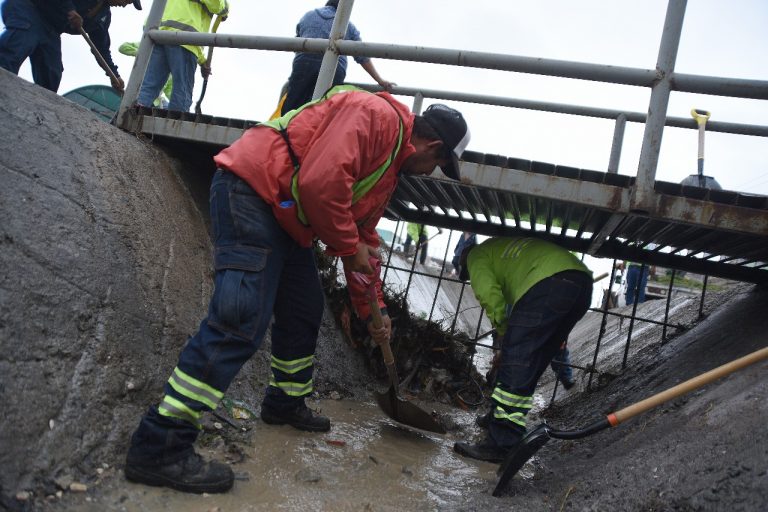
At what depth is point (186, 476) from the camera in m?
1.96

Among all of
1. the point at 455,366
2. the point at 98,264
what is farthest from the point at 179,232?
the point at 455,366

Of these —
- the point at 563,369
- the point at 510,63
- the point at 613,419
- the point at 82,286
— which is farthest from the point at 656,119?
the point at 563,369

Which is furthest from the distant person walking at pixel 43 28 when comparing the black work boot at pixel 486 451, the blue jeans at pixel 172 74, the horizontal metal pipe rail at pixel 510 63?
the black work boot at pixel 486 451

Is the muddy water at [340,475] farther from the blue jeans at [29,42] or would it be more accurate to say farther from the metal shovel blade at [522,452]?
the blue jeans at [29,42]

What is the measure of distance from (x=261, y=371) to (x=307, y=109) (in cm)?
168

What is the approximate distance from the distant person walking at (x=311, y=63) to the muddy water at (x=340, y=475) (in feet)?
8.59

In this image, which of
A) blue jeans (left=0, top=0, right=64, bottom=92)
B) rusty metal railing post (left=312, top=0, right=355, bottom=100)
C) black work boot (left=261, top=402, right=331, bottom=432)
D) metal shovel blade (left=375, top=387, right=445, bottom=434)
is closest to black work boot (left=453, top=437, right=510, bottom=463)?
metal shovel blade (left=375, top=387, right=445, bottom=434)

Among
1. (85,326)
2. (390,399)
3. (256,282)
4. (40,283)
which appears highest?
(256,282)

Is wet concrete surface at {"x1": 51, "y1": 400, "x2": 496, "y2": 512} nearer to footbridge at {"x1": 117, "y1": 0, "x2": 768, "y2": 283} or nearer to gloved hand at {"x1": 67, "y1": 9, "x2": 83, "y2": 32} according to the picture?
footbridge at {"x1": 117, "y1": 0, "x2": 768, "y2": 283}

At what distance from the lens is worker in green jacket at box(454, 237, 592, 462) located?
3.05m

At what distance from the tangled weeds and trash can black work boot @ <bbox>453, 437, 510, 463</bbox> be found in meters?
1.45

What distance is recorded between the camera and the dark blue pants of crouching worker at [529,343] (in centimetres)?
305

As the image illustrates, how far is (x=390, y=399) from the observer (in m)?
3.32

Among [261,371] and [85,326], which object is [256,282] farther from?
[261,371]
